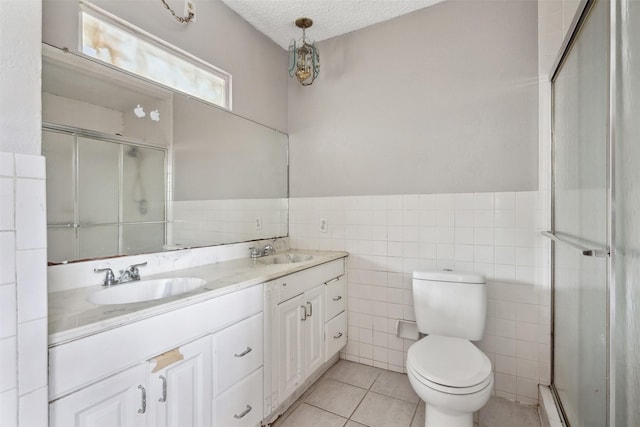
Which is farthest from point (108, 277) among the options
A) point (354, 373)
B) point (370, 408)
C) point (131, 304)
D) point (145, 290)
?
point (354, 373)

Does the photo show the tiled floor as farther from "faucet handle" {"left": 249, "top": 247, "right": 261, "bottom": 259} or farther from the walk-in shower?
"faucet handle" {"left": 249, "top": 247, "right": 261, "bottom": 259}

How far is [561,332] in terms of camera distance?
165 cm

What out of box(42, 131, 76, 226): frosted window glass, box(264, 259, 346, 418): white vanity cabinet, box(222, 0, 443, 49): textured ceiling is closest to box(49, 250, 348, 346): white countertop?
box(264, 259, 346, 418): white vanity cabinet

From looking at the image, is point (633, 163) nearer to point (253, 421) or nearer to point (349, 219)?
point (349, 219)

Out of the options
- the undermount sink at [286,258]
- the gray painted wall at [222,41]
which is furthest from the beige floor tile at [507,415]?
the gray painted wall at [222,41]

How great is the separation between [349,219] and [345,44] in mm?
1403

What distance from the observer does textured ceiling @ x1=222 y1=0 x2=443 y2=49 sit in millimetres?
2074

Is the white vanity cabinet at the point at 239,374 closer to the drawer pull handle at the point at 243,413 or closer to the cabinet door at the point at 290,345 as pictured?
the drawer pull handle at the point at 243,413

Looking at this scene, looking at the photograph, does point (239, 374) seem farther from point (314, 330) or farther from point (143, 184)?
point (143, 184)

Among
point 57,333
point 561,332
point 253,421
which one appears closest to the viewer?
point 57,333

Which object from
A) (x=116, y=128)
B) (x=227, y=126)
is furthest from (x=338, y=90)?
(x=116, y=128)

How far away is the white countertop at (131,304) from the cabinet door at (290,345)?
211 millimetres

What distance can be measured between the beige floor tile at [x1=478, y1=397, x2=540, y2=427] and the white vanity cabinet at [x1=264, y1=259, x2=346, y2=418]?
98cm

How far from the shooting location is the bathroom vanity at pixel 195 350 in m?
0.89
